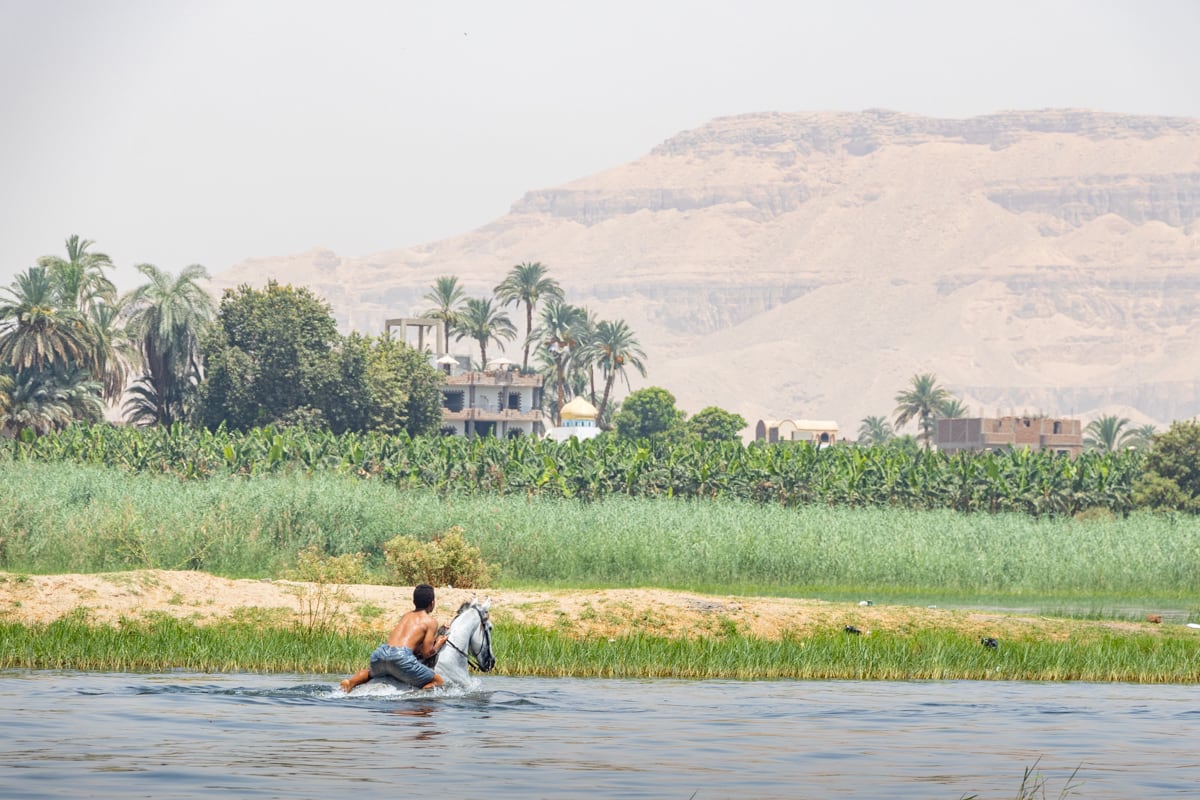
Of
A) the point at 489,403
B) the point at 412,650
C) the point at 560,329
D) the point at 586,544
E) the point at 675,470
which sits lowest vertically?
the point at 586,544

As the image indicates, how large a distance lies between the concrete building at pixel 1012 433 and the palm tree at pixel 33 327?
4039 inches

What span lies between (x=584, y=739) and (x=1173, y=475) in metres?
65.6

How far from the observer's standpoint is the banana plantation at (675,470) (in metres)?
80.7

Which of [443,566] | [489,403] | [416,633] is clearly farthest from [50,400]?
[416,633]

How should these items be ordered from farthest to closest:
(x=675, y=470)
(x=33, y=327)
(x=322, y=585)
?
(x=33, y=327) < (x=675, y=470) < (x=322, y=585)

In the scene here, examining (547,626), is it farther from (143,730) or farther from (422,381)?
(422,381)

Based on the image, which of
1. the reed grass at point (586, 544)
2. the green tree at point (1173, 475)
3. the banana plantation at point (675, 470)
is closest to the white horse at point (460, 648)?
the reed grass at point (586, 544)

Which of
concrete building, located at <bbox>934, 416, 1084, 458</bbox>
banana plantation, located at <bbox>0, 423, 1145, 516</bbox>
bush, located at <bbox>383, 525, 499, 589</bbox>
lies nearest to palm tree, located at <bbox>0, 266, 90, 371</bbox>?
banana plantation, located at <bbox>0, 423, 1145, 516</bbox>

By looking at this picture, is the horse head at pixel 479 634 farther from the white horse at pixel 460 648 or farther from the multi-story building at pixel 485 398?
the multi-story building at pixel 485 398

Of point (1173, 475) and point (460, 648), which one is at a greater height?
point (1173, 475)

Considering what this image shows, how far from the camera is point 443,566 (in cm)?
4347

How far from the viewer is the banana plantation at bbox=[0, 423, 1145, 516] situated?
80.7 meters

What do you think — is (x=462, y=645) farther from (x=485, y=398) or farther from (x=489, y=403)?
(x=489, y=403)

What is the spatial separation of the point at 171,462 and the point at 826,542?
4348cm
